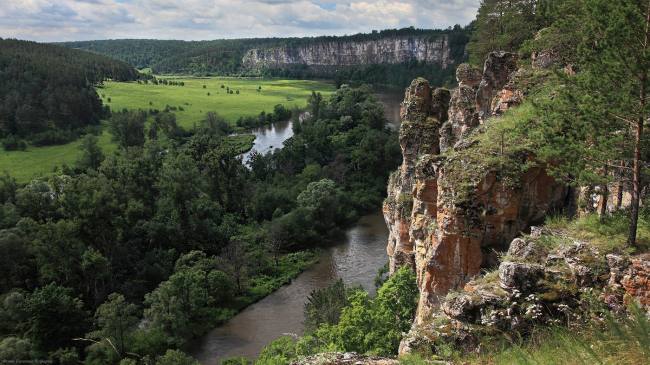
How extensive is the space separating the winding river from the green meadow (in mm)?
40828

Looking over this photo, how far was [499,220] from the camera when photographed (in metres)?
17.3

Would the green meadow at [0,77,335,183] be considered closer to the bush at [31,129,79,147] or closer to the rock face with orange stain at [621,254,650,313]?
the bush at [31,129,79,147]

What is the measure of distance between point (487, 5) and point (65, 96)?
83.9m

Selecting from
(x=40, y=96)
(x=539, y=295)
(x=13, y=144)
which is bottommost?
(x=13, y=144)

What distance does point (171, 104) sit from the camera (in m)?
128

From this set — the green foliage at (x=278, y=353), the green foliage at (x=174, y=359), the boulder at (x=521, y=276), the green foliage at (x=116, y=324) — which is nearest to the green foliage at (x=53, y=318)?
the green foliage at (x=116, y=324)

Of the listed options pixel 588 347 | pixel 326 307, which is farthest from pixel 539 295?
Result: pixel 326 307

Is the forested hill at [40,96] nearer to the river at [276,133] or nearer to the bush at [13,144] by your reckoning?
the bush at [13,144]

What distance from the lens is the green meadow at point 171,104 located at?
74188mm

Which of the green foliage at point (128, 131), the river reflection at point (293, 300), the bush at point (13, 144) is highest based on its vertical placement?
the green foliage at point (128, 131)

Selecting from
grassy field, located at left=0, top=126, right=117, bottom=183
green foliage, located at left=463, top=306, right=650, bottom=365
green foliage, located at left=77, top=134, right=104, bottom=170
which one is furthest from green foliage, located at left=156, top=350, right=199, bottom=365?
green foliage, located at left=77, top=134, right=104, bottom=170

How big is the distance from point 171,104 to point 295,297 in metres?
95.8

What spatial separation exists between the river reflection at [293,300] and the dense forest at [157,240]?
1.47 metres

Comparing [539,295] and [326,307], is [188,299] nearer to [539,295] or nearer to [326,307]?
[326,307]
